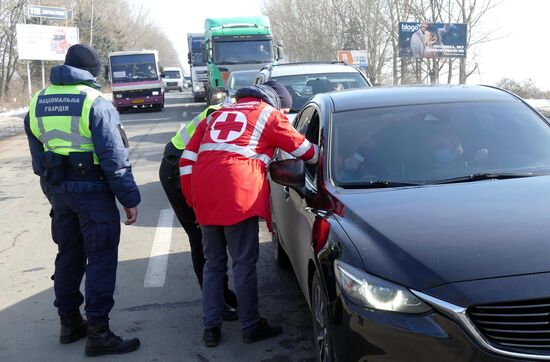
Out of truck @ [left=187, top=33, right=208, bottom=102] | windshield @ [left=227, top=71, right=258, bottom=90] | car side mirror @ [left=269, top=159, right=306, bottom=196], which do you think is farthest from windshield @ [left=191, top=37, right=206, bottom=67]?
car side mirror @ [left=269, top=159, right=306, bottom=196]

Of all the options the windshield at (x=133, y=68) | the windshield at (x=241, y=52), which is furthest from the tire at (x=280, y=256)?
the windshield at (x=133, y=68)

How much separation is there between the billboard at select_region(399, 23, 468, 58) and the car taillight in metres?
29.2

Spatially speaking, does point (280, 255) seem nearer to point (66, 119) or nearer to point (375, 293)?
point (66, 119)

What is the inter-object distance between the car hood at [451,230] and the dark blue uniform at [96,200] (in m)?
1.51

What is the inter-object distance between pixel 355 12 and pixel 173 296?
1558 inches

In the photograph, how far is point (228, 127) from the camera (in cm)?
417

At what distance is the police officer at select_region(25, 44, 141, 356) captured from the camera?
4.14 metres

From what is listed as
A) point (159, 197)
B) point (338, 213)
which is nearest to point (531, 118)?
point (338, 213)

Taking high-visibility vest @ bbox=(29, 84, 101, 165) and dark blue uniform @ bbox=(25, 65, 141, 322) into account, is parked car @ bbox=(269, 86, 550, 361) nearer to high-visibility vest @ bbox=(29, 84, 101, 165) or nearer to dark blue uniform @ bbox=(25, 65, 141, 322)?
dark blue uniform @ bbox=(25, 65, 141, 322)

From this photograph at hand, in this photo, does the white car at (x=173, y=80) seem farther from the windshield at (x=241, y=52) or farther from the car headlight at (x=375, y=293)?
the car headlight at (x=375, y=293)

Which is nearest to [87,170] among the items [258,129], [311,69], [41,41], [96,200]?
[96,200]

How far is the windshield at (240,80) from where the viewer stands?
16.6m

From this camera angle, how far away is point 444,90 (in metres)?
4.62

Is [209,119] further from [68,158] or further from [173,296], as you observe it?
[173,296]
